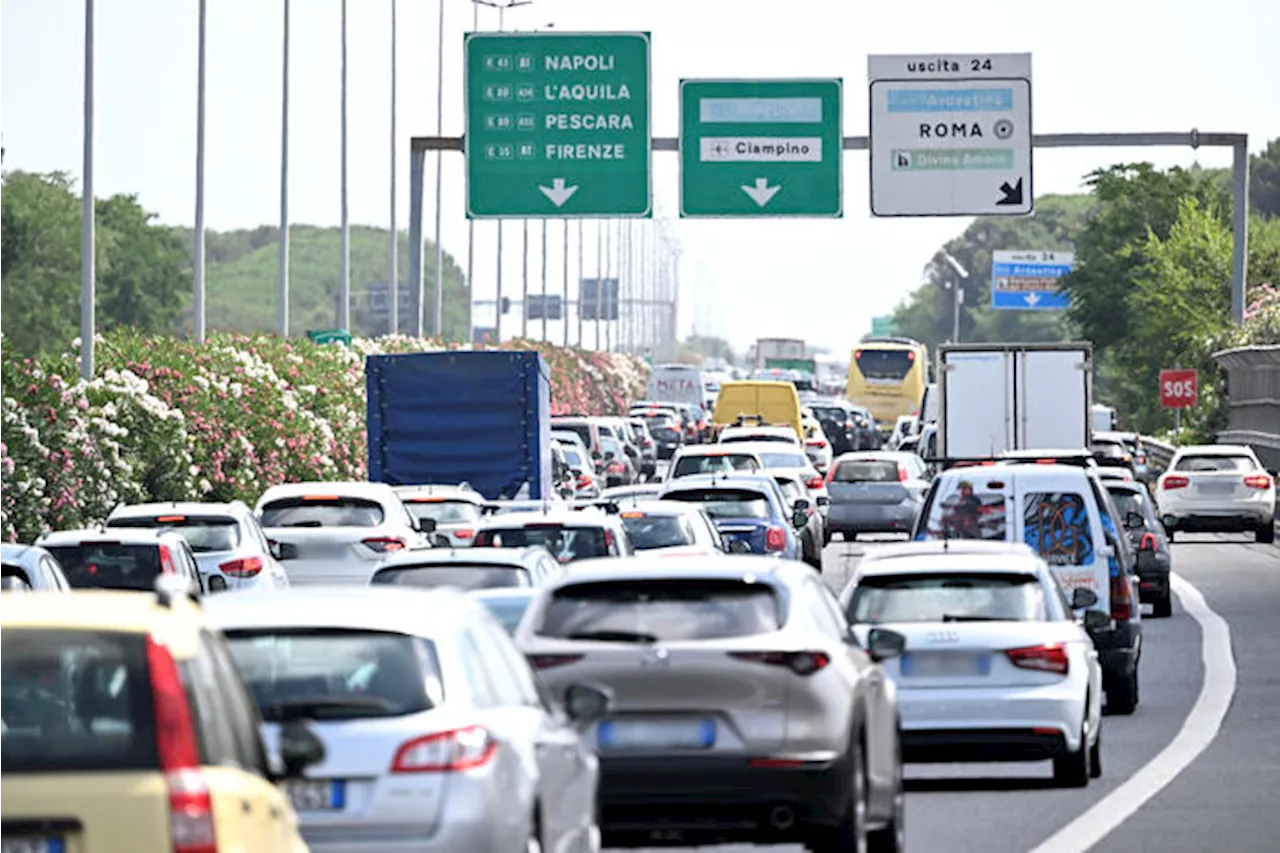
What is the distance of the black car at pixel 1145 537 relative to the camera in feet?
110

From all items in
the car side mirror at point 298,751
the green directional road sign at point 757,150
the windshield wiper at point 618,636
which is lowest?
the windshield wiper at point 618,636

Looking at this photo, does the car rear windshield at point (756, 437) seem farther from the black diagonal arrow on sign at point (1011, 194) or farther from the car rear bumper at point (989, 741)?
the car rear bumper at point (989, 741)

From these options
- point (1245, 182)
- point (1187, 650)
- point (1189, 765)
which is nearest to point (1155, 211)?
point (1245, 182)

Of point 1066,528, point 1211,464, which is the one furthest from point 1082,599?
point 1211,464

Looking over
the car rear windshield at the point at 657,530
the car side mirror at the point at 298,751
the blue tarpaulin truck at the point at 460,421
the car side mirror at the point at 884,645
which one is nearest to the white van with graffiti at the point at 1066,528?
the car rear windshield at the point at 657,530

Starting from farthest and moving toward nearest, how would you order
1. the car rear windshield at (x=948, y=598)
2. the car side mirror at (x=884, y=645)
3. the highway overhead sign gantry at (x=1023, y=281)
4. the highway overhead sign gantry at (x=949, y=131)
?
the highway overhead sign gantry at (x=1023, y=281) → the highway overhead sign gantry at (x=949, y=131) → the car rear windshield at (x=948, y=598) → the car side mirror at (x=884, y=645)

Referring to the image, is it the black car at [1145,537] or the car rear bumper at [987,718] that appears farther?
the black car at [1145,537]

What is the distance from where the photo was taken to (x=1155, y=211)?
9988cm

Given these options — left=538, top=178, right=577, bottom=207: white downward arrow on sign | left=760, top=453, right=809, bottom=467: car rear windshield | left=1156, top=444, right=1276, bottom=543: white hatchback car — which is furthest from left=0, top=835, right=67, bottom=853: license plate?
left=760, top=453, right=809, bottom=467: car rear windshield

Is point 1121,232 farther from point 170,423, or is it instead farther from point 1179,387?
point 170,423

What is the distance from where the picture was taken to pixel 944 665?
18500 millimetres

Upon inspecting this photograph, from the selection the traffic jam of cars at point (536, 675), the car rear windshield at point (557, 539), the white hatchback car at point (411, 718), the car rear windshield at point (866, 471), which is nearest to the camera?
the traffic jam of cars at point (536, 675)

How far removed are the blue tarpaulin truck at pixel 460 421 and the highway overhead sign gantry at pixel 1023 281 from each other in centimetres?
12698

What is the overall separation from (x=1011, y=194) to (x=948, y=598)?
32.1 meters
